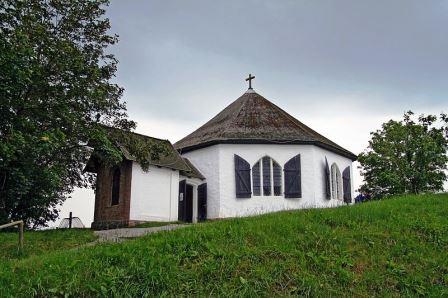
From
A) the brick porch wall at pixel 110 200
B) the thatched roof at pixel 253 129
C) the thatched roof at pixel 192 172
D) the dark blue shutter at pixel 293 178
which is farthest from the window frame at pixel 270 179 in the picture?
the brick porch wall at pixel 110 200

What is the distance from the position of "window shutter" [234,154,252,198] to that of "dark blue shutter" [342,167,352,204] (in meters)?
6.56

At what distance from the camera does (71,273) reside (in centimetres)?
805

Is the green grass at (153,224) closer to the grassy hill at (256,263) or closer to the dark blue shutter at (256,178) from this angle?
the dark blue shutter at (256,178)

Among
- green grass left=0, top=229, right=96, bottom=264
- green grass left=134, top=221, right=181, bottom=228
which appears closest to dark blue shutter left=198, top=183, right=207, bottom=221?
green grass left=134, top=221, right=181, bottom=228

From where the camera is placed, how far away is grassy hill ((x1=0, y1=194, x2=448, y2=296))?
26.0ft

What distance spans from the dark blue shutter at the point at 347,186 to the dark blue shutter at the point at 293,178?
430 centimetres

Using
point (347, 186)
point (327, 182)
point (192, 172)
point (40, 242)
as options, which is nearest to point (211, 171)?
point (192, 172)

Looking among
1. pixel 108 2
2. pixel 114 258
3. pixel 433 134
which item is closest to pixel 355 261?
pixel 114 258

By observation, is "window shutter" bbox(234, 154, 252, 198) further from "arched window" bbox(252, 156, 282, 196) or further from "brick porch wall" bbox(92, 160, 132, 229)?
"brick porch wall" bbox(92, 160, 132, 229)

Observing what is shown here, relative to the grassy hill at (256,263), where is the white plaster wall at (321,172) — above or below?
above

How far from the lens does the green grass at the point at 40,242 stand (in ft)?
40.1

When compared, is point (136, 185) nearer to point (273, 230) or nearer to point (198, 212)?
point (198, 212)

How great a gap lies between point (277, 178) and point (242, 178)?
1.84m

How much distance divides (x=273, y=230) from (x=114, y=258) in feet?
11.7
